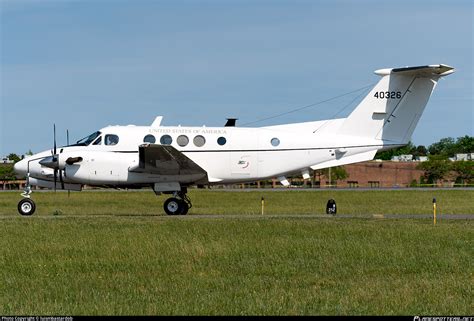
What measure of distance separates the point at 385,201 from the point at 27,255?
3994 cm

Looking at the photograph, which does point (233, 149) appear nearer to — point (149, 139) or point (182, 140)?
point (182, 140)

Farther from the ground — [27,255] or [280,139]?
[280,139]

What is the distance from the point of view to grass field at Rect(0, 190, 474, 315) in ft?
49.9

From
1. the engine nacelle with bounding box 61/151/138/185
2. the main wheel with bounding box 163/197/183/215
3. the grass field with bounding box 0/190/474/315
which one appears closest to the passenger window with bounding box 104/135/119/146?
the engine nacelle with bounding box 61/151/138/185

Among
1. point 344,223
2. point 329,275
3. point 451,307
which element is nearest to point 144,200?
point 344,223

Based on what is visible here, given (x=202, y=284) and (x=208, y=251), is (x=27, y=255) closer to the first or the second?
(x=208, y=251)

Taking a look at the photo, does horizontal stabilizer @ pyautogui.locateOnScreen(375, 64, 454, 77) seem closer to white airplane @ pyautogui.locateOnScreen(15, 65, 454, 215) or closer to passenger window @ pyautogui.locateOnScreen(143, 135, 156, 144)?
white airplane @ pyautogui.locateOnScreen(15, 65, 454, 215)

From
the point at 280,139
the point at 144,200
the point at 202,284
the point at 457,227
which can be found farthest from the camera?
the point at 144,200

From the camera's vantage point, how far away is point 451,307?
15.0 metres

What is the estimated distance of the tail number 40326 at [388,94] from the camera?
35.9 meters

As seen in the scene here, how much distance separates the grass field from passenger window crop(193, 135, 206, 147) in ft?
15.1

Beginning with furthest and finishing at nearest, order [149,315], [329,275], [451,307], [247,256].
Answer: [247,256] → [329,275] → [451,307] → [149,315]

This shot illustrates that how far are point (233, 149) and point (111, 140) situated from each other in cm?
501

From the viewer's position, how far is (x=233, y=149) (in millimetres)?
35406
